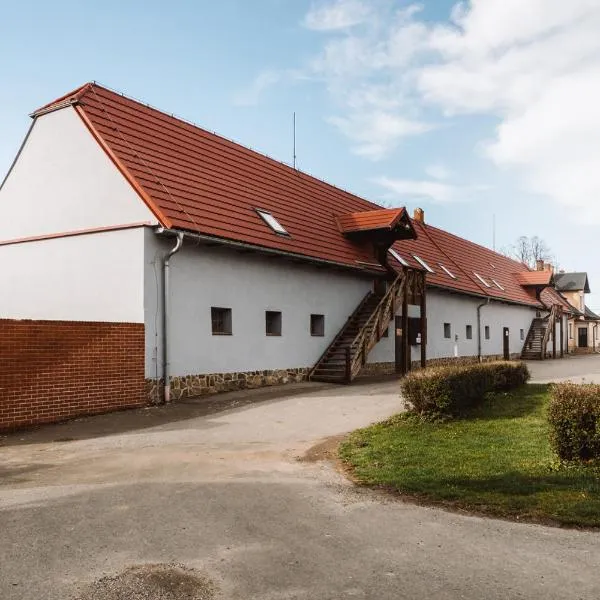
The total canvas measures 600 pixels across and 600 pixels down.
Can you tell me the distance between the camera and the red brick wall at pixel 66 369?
1118 centimetres

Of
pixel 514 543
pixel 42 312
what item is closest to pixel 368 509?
pixel 514 543

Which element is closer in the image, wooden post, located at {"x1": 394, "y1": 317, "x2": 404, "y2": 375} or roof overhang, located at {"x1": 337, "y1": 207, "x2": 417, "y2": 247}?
roof overhang, located at {"x1": 337, "y1": 207, "x2": 417, "y2": 247}

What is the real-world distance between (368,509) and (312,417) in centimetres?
634

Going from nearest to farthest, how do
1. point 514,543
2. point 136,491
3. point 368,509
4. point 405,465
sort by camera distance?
point 514,543, point 368,509, point 136,491, point 405,465

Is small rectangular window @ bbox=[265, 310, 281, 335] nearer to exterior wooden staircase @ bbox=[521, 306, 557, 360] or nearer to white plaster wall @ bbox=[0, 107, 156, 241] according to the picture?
white plaster wall @ bbox=[0, 107, 156, 241]

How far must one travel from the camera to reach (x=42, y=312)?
16062mm

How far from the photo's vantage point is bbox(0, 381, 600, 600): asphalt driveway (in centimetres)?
→ 424

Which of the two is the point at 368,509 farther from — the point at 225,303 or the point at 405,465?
the point at 225,303

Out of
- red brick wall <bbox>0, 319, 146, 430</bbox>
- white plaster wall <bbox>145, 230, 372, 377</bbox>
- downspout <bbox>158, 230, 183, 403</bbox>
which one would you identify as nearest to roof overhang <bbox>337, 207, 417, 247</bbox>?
white plaster wall <bbox>145, 230, 372, 377</bbox>

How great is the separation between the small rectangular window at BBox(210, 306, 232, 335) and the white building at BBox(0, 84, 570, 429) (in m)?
0.05

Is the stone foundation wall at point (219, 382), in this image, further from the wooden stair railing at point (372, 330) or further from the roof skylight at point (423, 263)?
the roof skylight at point (423, 263)

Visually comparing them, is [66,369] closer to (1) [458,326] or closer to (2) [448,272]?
(2) [448,272]

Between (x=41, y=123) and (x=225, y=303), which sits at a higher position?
(x=41, y=123)

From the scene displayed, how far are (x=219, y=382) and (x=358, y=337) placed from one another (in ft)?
19.6
